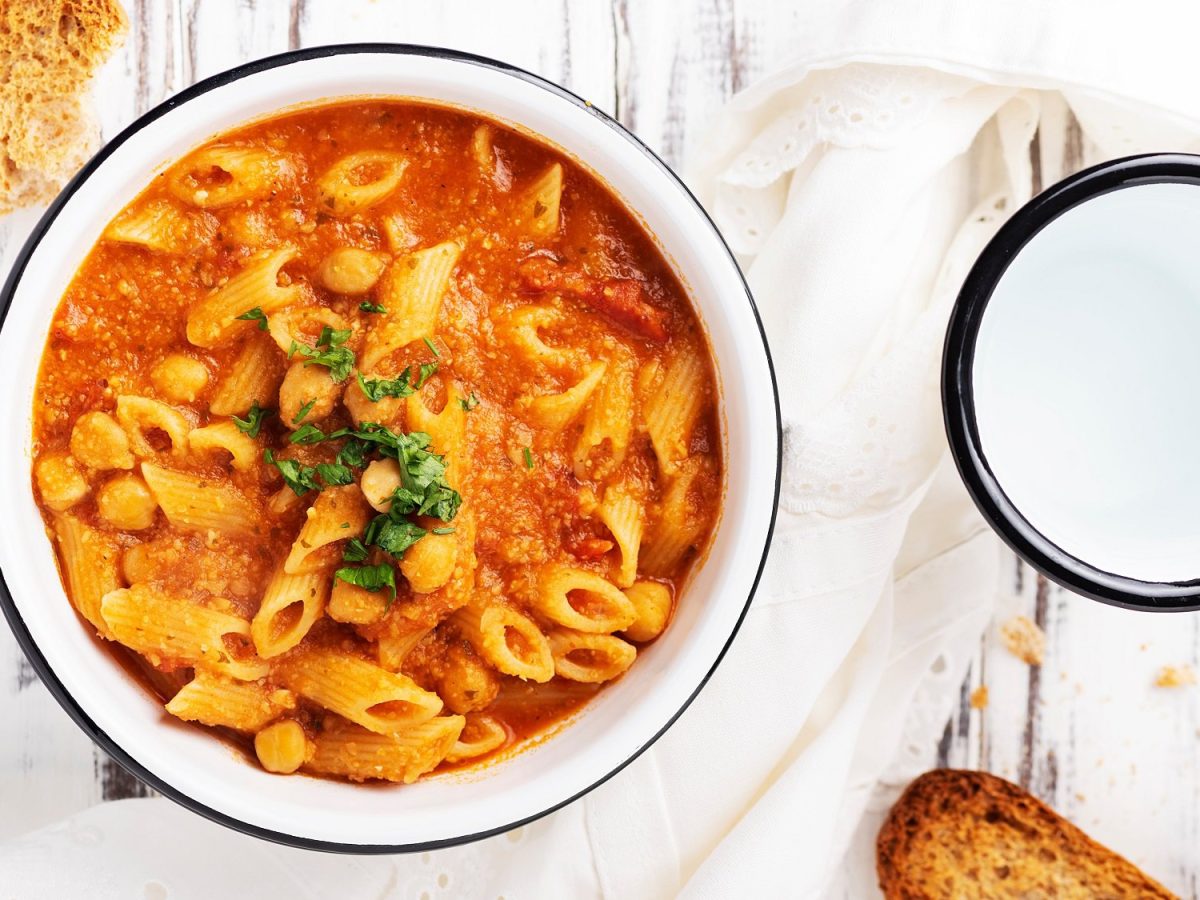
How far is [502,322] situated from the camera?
8.84 ft

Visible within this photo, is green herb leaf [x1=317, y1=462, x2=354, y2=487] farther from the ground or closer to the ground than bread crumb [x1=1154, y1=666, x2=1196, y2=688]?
farther from the ground

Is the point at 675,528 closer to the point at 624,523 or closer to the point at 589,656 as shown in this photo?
the point at 624,523

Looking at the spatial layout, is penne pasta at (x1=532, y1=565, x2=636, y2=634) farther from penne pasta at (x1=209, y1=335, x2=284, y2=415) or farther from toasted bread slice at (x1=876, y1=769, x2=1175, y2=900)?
toasted bread slice at (x1=876, y1=769, x2=1175, y2=900)

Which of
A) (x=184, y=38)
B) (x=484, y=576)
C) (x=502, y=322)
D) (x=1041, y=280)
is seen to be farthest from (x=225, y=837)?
(x=1041, y=280)

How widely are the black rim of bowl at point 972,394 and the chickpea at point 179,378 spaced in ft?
5.68

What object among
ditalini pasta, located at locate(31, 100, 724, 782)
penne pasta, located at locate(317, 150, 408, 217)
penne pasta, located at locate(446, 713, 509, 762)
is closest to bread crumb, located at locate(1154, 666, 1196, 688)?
ditalini pasta, located at locate(31, 100, 724, 782)

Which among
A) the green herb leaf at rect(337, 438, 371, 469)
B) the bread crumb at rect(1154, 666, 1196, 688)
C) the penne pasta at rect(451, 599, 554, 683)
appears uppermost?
the green herb leaf at rect(337, 438, 371, 469)

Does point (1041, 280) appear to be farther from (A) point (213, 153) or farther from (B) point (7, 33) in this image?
(B) point (7, 33)

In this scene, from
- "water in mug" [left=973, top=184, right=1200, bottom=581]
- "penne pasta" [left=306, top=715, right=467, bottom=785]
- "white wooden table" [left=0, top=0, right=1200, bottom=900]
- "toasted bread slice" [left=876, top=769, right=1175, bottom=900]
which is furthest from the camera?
"toasted bread slice" [left=876, top=769, right=1175, bottom=900]

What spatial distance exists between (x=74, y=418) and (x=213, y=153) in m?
0.67

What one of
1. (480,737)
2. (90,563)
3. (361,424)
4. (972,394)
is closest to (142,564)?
(90,563)

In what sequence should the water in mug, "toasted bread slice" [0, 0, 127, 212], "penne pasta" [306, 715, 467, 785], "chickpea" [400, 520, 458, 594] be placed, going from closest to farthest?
"chickpea" [400, 520, 458, 594]
"penne pasta" [306, 715, 467, 785]
the water in mug
"toasted bread slice" [0, 0, 127, 212]

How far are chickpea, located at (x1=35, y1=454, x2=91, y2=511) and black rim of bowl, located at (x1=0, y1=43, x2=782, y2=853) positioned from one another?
0.20 m

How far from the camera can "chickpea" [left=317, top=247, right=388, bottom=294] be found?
8.58 feet
